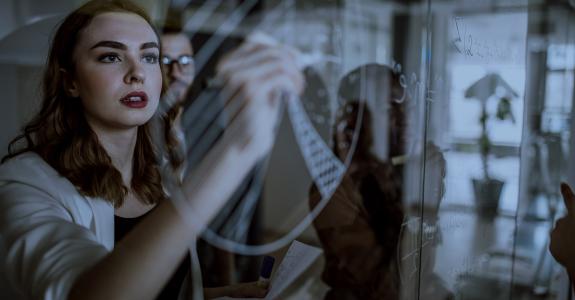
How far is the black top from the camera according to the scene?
45 cm

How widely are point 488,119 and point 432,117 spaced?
8.8 inches

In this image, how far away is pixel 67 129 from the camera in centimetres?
46

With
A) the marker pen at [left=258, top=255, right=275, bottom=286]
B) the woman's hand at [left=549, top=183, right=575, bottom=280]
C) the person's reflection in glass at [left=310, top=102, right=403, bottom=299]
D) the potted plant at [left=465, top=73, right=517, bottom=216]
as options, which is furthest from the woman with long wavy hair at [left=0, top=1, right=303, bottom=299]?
the potted plant at [left=465, top=73, right=517, bottom=216]

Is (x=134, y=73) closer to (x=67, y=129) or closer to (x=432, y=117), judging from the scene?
(x=67, y=129)

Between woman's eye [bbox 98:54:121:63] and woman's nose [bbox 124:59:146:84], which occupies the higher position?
woman's eye [bbox 98:54:121:63]

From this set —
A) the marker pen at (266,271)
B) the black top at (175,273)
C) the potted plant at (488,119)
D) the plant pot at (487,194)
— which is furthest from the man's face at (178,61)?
the plant pot at (487,194)

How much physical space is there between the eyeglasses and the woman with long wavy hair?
0.5 inches

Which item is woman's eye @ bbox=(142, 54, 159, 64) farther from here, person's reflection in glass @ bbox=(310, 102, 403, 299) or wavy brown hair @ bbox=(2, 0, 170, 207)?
person's reflection in glass @ bbox=(310, 102, 403, 299)

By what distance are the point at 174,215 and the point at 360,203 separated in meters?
0.66

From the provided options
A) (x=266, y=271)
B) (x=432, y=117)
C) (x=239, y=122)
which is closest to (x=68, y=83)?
(x=239, y=122)

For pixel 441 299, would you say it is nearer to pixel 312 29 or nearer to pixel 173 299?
pixel 173 299

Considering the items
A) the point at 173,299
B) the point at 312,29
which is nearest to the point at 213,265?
the point at 173,299

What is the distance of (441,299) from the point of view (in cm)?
101

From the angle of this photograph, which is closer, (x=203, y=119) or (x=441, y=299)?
(x=203, y=119)
